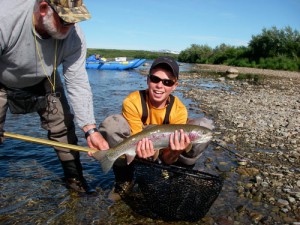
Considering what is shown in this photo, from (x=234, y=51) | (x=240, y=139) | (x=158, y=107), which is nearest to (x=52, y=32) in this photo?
(x=158, y=107)

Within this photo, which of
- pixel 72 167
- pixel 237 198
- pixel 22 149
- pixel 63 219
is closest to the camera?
pixel 63 219

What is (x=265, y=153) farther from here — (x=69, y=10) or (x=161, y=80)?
(x=69, y=10)

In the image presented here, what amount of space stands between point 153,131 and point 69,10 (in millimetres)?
1546

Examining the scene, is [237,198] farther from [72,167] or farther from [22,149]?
[22,149]

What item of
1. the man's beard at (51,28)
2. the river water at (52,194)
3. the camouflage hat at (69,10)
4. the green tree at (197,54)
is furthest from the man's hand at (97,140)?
the green tree at (197,54)

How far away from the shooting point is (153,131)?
3.44 m

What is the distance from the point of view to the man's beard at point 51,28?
3218 millimetres

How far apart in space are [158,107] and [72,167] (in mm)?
1478

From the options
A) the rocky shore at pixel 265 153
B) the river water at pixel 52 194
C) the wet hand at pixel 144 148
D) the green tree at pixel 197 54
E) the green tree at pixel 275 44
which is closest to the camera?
the wet hand at pixel 144 148

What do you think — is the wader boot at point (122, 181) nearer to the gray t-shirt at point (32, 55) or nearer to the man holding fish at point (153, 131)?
the man holding fish at point (153, 131)

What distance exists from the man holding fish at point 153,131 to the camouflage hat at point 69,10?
3.80ft

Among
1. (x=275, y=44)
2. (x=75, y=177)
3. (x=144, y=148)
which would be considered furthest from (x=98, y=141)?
(x=275, y=44)

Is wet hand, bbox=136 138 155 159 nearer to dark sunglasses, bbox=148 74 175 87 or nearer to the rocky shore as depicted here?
dark sunglasses, bbox=148 74 175 87

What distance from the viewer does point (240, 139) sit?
22.0ft
